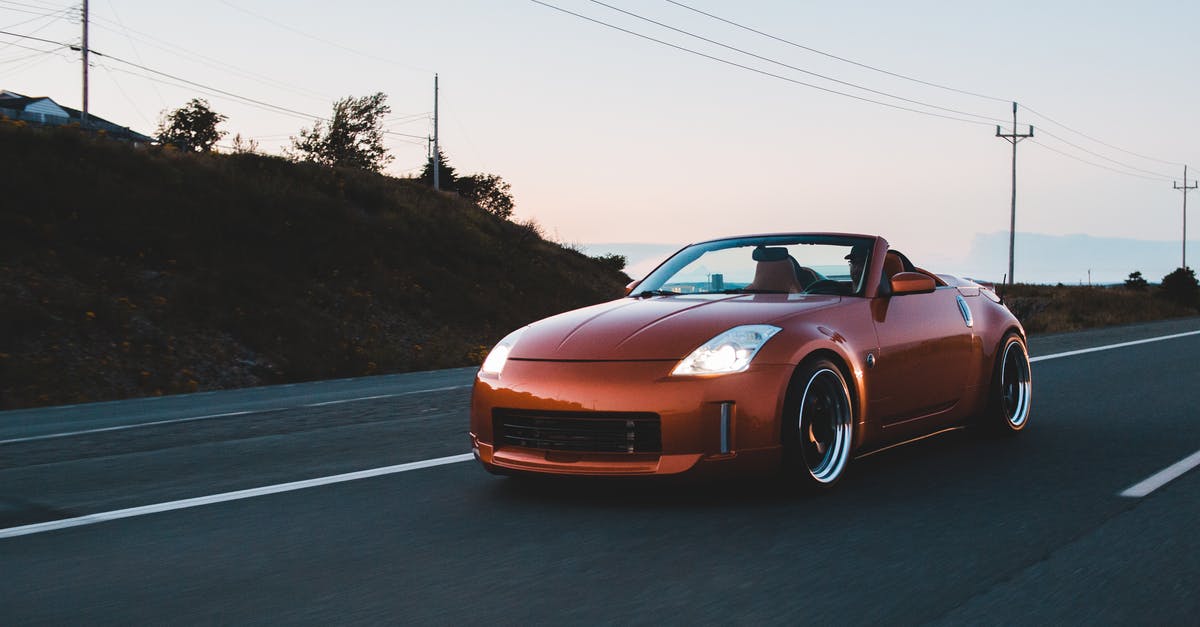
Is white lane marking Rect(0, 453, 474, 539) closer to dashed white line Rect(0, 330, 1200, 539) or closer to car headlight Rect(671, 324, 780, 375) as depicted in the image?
dashed white line Rect(0, 330, 1200, 539)

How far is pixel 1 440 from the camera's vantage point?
345 inches

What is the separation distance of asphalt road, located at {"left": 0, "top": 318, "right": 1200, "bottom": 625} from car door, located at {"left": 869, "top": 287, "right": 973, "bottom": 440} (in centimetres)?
33

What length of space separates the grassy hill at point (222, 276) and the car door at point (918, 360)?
12.2m

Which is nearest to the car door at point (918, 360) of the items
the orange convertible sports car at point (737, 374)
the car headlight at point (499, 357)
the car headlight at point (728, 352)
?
the orange convertible sports car at point (737, 374)

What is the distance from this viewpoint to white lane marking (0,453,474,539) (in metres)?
5.10

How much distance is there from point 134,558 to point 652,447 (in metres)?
2.22

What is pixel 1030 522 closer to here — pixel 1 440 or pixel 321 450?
pixel 321 450

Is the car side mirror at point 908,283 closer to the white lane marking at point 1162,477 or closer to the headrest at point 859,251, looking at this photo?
the headrest at point 859,251

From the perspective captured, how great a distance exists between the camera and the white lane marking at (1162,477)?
5.69 m

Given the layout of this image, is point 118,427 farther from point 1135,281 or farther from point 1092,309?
point 1135,281

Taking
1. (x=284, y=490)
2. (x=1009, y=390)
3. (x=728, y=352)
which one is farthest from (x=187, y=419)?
(x=1009, y=390)

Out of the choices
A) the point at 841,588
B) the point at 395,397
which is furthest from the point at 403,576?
the point at 395,397

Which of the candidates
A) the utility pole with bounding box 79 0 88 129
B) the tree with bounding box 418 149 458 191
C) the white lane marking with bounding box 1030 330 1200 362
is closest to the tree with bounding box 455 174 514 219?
the tree with bounding box 418 149 458 191

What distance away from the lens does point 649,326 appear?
5.60m
